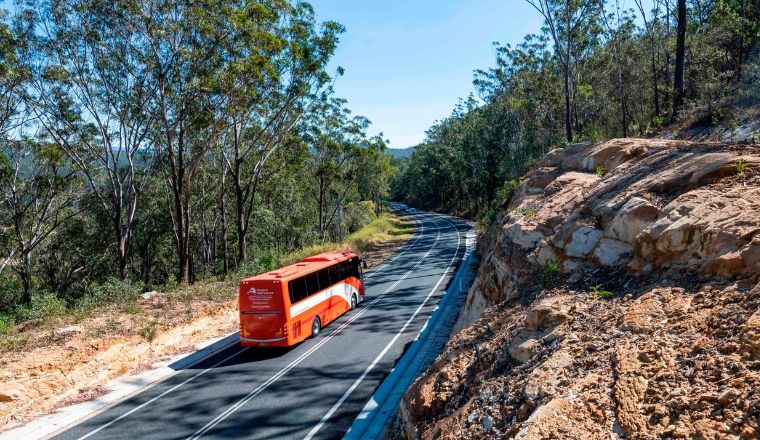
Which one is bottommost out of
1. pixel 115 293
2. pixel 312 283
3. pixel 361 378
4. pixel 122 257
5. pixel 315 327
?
pixel 361 378

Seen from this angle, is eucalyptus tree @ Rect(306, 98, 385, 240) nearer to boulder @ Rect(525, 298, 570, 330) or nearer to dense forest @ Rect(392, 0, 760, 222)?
dense forest @ Rect(392, 0, 760, 222)

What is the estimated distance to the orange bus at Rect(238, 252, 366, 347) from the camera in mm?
14516

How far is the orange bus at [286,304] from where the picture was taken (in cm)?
1452

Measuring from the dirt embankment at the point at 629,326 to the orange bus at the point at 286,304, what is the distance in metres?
7.98

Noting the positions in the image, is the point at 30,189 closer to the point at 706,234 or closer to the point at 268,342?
the point at 268,342

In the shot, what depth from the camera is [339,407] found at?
35.1ft

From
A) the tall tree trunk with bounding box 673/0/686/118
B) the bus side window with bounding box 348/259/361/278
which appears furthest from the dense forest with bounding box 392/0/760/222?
the bus side window with bounding box 348/259/361/278

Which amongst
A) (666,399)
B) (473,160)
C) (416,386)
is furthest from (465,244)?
(666,399)

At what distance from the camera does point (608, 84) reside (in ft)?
138

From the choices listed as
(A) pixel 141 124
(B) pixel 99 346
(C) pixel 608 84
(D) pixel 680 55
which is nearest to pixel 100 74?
(A) pixel 141 124

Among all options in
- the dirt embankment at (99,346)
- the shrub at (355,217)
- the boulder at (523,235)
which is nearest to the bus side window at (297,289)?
the dirt embankment at (99,346)

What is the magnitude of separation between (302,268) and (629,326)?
1292cm

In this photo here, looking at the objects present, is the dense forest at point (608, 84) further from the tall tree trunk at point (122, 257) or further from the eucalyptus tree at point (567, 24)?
the tall tree trunk at point (122, 257)

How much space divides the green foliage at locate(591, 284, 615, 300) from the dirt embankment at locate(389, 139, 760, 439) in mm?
27
